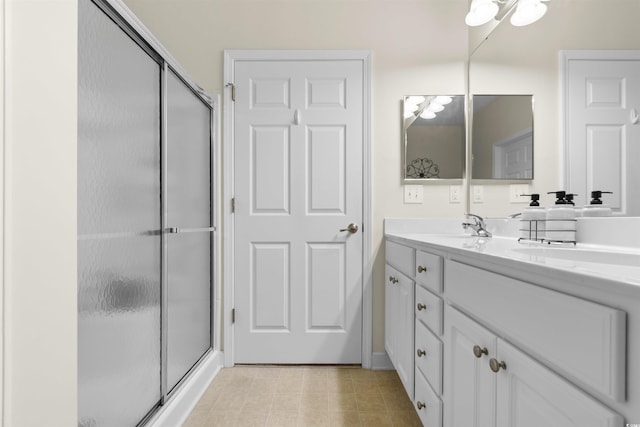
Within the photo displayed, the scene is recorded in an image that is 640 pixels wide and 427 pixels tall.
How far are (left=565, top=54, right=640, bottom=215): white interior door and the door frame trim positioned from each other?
109cm

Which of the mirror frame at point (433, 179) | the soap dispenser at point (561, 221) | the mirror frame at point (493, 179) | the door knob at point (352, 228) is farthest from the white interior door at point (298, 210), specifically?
the soap dispenser at point (561, 221)

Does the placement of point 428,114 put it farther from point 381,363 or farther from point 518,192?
point 381,363

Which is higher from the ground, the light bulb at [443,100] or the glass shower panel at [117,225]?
the light bulb at [443,100]

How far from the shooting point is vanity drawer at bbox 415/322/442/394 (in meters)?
1.20

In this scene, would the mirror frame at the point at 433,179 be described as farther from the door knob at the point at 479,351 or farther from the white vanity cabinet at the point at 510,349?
the door knob at the point at 479,351

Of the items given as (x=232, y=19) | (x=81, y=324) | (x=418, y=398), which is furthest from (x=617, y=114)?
(x=232, y=19)

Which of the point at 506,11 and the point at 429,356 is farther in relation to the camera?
the point at 506,11

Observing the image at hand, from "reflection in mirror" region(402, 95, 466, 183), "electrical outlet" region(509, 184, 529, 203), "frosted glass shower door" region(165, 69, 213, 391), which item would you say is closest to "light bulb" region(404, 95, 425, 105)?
"reflection in mirror" region(402, 95, 466, 183)

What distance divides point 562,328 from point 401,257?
1.19m

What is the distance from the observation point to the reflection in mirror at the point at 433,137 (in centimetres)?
221

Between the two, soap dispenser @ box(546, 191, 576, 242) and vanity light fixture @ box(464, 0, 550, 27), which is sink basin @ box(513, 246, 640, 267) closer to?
soap dispenser @ box(546, 191, 576, 242)

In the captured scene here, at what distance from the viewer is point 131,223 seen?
1.22m

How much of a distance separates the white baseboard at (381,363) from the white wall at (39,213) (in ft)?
5.90

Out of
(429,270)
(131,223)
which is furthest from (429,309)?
(131,223)
